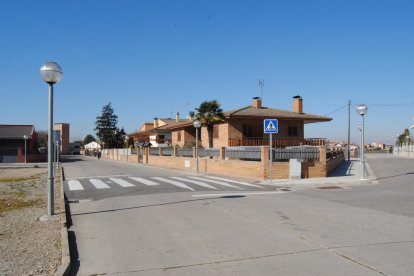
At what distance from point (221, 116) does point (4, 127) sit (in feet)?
149

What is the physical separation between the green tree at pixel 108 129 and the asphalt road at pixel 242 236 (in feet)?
342

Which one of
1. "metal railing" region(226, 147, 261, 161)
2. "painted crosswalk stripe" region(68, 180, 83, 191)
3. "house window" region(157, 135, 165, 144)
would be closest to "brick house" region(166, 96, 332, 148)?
"metal railing" region(226, 147, 261, 161)

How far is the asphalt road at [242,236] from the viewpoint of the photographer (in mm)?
5938

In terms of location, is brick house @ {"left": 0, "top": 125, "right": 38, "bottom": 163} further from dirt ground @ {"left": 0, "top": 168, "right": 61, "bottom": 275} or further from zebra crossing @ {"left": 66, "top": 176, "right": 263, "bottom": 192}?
dirt ground @ {"left": 0, "top": 168, "right": 61, "bottom": 275}

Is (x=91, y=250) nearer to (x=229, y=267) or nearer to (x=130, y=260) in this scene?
(x=130, y=260)

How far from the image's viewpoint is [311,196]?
14.9m

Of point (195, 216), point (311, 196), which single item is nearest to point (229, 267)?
point (195, 216)

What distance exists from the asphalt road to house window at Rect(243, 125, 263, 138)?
24.2 m

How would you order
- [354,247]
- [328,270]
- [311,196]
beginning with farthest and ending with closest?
[311,196] → [354,247] → [328,270]

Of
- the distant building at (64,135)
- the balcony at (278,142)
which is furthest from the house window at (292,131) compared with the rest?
the distant building at (64,135)

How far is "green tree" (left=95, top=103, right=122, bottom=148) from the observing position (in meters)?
116

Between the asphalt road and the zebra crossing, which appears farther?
the zebra crossing

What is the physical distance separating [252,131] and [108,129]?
89932mm

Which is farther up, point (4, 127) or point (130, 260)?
point (4, 127)
